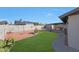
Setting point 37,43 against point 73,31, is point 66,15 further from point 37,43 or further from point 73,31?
point 37,43

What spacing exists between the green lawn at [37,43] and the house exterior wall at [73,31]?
4.64 feet

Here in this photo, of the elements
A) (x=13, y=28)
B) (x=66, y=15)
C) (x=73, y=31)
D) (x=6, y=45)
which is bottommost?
(x=6, y=45)

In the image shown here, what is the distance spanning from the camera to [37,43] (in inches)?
722

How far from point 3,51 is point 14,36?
2.21 meters

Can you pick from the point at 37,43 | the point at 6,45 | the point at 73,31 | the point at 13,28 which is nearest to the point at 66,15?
the point at 73,31

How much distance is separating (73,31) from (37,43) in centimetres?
288

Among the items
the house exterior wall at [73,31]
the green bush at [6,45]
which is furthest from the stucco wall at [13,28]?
the house exterior wall at [73,31]

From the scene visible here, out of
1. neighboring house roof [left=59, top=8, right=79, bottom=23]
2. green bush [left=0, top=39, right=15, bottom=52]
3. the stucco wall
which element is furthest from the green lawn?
neighboring house roof [left=59, top=8, right=79, bottom=23]
